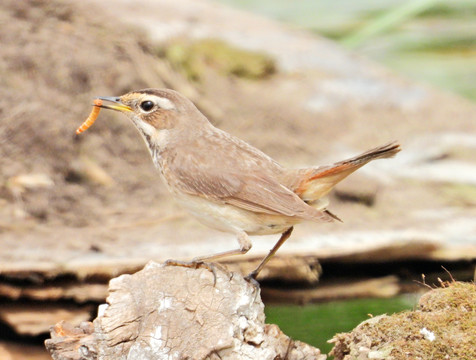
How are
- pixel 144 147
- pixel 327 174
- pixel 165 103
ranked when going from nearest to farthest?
pixel 327 174 < pixel 165 103 < pixel 144 147

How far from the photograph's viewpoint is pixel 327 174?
3.36 meters

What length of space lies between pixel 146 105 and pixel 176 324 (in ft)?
3.37

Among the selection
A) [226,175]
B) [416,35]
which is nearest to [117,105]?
[226,175]

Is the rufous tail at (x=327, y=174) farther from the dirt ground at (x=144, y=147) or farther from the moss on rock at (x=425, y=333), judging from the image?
the dirt ground at (x=144, y=147)

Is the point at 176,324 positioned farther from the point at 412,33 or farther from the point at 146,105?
the point at 412,33

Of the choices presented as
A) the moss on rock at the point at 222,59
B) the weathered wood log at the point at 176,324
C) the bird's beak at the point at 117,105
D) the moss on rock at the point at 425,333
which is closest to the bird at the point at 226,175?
the bird's beak at the point at 117,105

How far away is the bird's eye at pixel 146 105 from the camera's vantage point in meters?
3.60

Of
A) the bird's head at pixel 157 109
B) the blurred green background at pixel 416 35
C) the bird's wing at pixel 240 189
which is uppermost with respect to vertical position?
the bird's head at pixel 157 109

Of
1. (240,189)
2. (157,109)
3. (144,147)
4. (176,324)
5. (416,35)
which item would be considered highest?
(157,109)

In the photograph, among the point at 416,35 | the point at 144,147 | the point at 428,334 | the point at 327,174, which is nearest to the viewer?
the point at 428,334

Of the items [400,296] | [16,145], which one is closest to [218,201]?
[400,296]

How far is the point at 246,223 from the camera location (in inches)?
134

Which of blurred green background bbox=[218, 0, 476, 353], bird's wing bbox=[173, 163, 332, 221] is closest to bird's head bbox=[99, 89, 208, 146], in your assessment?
bird's wing bbox=[173, 163, 332, 221]

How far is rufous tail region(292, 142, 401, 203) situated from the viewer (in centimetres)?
321
